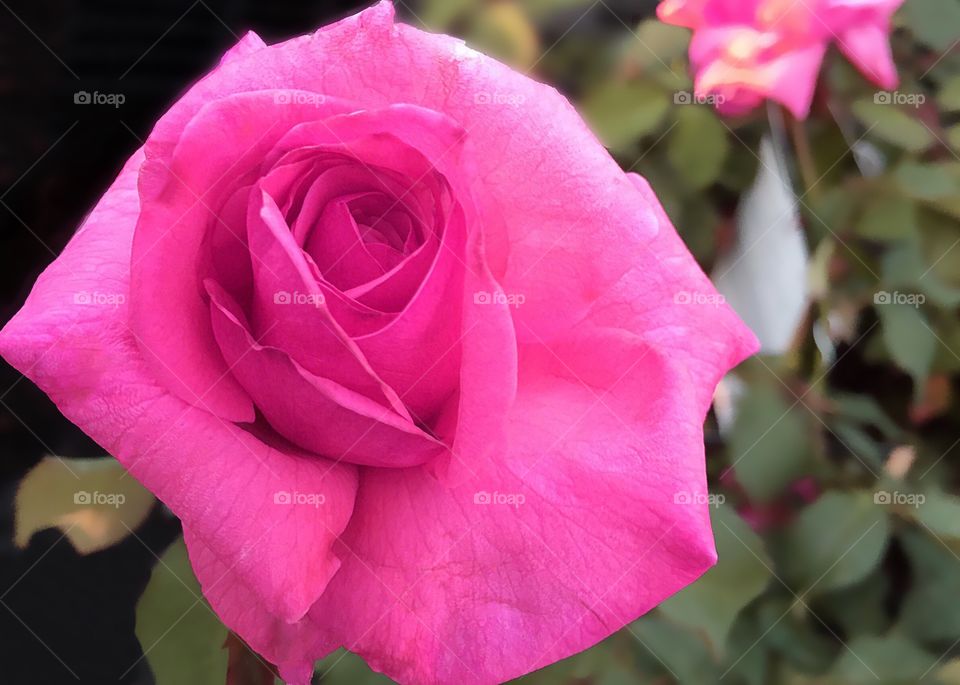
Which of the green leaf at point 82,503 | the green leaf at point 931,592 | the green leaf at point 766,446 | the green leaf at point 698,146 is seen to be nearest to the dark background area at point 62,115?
the green leaf at point 82,503

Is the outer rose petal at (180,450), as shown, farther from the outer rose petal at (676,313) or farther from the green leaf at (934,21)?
the green leaf at (934,21)

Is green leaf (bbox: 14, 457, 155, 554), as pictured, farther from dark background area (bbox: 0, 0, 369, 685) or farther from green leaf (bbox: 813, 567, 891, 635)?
green leaf (bbox: 813, 567, 891, 635)

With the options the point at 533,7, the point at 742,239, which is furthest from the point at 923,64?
the point at 533,7

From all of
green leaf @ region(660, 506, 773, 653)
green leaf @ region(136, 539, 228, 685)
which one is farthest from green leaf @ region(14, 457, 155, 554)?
green leaf @ region(660, 506, 773, 653)

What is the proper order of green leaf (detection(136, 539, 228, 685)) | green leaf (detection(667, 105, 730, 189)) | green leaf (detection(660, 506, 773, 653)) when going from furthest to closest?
green leaf (detection(667, 105, 730, 189)), green leaf (detection(660, 506, 773, 653)), green leaf (detection(136, 539, 228, 685))

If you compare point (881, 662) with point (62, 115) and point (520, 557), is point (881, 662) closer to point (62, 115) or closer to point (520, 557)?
point (520, 557)

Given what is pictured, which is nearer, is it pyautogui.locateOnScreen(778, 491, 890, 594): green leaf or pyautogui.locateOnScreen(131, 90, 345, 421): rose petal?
pyautogui.locateOnScreen(131, 90, 345, 421): rose petal
